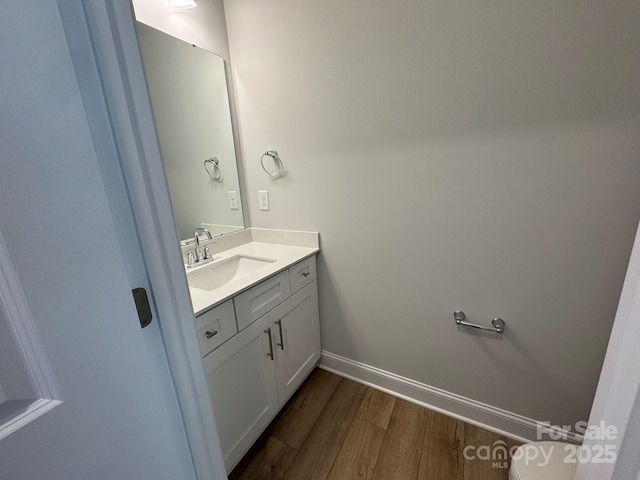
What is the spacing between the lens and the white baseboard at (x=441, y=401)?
1.28 metres

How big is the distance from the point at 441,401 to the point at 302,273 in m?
1.04

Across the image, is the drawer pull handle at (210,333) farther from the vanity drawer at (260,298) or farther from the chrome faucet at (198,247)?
the chrome faucet at (198,247)

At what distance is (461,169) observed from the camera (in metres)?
1.16

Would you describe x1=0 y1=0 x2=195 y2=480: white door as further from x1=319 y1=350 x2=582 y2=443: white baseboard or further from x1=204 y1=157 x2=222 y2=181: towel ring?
x1=319 y1=350 x2=582 y2=443: white baseboard

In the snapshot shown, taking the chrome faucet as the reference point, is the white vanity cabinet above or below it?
below

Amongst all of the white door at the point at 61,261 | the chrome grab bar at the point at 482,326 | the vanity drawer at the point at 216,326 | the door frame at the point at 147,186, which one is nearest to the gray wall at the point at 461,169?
the chrome grab bar at the point at 482,326

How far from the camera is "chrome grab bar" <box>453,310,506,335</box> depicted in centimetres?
120

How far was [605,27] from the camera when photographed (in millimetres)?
865

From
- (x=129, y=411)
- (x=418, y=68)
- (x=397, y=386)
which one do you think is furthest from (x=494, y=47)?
(x=397, y=386)

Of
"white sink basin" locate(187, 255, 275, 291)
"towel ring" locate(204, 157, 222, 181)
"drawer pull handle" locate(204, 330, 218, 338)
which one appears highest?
"towel ring" locate(204, 157, 222, 181)

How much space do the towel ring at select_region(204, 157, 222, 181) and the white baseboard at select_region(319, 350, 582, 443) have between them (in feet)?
4.43

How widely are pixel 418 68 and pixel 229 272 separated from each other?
1.41m

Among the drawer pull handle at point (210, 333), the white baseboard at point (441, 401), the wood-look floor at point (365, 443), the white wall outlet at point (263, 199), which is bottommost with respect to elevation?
the wood-look floor at point (365, 443)

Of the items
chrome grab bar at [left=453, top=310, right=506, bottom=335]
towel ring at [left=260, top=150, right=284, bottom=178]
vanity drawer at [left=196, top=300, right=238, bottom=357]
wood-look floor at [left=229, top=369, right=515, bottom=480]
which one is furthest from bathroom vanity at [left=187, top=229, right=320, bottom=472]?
chrome grab bar at [left=453, top=310, right=506, bottom=335]
